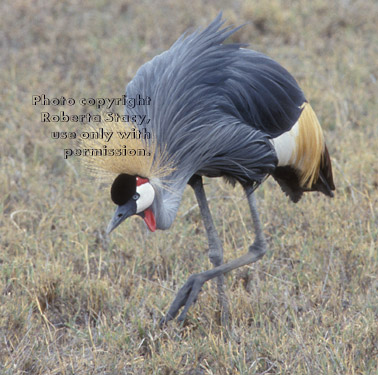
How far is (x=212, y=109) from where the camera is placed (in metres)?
3.02

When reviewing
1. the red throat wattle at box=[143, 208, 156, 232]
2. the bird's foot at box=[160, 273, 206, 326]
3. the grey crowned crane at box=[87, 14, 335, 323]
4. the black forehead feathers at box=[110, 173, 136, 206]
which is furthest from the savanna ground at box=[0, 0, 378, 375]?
the black forehead feathers at box=[110, 173, 136, 206]

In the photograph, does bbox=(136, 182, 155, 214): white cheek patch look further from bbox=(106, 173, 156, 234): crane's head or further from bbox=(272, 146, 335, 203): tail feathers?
bbox=(272, 146, 335, 203): tail feathers

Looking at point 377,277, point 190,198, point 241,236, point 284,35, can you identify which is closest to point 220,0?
point 284,35

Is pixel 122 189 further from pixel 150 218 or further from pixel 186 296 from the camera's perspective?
pixel 186 296

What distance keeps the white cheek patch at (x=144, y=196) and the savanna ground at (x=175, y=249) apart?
0.57 metres

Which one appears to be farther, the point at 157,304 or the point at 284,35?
the point at 284,35

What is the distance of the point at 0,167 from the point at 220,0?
2979mm

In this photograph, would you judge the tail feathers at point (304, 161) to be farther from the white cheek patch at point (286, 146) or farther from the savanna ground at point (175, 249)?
the savanna ground at point (175, 249)

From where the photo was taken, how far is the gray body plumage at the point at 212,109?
2.93m

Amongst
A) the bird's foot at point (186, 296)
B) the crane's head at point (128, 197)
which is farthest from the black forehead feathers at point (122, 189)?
the bird's foot at point (186, 296)

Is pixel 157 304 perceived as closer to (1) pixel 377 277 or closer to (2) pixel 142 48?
(1) pixel 377 277

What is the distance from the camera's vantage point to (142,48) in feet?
19.6

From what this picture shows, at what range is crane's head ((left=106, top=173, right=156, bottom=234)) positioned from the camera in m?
2.70

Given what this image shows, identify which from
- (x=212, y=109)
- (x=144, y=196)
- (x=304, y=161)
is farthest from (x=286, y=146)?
(x=144, y=196)
